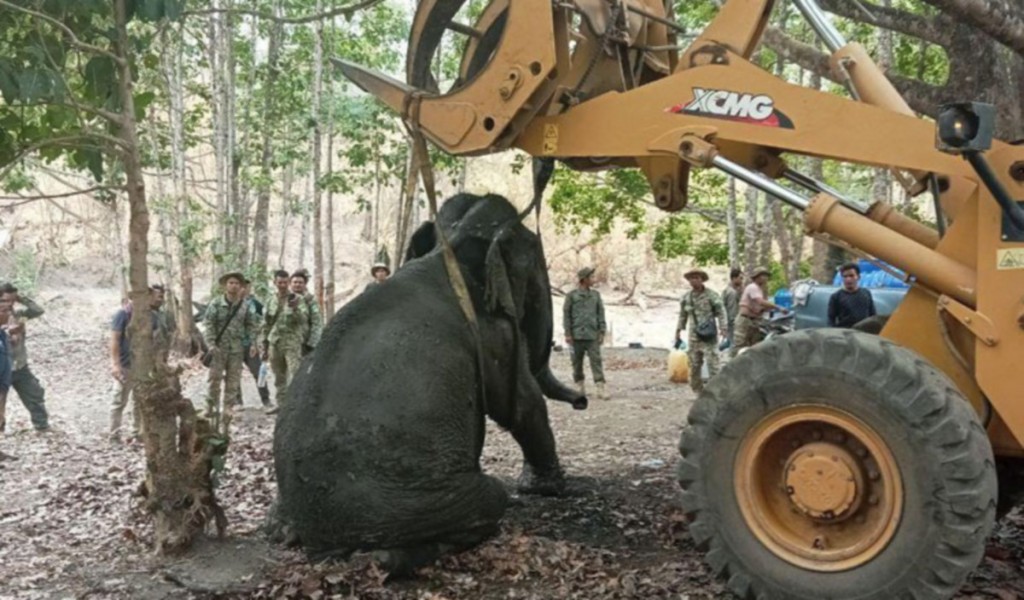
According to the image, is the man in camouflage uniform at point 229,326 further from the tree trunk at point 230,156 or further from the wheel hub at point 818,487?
the wheel hub at point 818,487

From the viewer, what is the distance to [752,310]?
47.4 feet

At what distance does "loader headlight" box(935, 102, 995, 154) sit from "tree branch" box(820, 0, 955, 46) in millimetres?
4813

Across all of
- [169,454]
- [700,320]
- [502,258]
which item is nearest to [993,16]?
[502,258]

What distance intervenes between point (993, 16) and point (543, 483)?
162 inches

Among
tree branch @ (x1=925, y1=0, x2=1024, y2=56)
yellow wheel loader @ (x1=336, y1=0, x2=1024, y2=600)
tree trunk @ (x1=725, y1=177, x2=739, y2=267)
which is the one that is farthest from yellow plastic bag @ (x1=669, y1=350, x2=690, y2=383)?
yellow wheel loader @ (x1=336, y1=0, x2=1024, y2=600)

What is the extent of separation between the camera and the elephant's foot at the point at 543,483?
22.8 feet

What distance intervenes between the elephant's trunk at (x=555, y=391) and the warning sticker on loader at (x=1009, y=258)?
3546 millimetres

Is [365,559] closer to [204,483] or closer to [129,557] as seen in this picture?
[204,483]

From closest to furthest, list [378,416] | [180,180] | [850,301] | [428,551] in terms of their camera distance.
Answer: [378,416] → [428,551] → [850,301] → [180,180]

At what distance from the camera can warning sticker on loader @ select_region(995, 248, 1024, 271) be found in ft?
13.4

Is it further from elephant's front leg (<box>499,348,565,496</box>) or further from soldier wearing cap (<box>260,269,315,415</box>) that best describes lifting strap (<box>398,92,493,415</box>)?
soldier wearing cap (<box>260,269,315,415</box>)

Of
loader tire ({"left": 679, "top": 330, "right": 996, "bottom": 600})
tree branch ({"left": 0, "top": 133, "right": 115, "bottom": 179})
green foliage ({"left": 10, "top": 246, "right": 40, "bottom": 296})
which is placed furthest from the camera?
green foliage ({"left": 10, "top": 246, "right": 40, "bottom": 296})

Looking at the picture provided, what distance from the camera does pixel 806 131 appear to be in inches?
185

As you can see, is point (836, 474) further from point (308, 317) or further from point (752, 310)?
point (752, 310)
